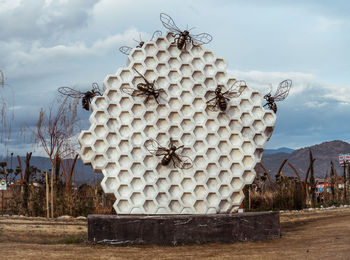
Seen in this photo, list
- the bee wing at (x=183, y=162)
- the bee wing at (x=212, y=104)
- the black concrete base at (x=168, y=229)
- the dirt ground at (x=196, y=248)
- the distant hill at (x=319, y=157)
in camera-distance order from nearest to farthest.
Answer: the dirt ground at (x=196, y=248) → the black concrete base at (x=168, y=229) → the bee wing at (x=183, y=162) → the bee wing at (x=212, y=104) → the distant hill at (x=319, y=157)

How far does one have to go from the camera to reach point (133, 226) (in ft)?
36.5

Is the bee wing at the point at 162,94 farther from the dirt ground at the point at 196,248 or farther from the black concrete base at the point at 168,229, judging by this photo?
the dirt ground at the point at 196,248

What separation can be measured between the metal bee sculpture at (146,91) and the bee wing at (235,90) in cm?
156

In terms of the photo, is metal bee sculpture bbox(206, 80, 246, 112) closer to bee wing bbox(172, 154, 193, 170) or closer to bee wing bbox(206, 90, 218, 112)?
bee wing bbox(206, 90, 218, 112)

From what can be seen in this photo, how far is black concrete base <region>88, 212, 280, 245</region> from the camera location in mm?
11070

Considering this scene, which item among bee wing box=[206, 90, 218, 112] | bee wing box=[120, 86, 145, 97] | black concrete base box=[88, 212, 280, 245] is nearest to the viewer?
black concrete base box=[88, 212, 280, 245]

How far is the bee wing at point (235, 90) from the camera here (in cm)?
1216

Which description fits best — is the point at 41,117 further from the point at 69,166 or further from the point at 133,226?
the point at 133,226

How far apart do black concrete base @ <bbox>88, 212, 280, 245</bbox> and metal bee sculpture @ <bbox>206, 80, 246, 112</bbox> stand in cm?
248

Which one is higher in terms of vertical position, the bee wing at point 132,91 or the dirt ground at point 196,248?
the bee wing at point 132,91

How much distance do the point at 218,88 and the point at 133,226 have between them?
3.73 m

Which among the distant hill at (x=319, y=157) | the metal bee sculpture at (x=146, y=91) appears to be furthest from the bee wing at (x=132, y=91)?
the distant hill at (x=319, y=157)

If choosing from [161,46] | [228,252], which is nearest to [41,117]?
[161,46]

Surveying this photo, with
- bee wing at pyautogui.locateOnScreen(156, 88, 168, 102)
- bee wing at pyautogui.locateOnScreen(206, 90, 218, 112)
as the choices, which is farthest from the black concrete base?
bee wing at pyautogui.locateOnScreen(156, 88, 168, 102)
